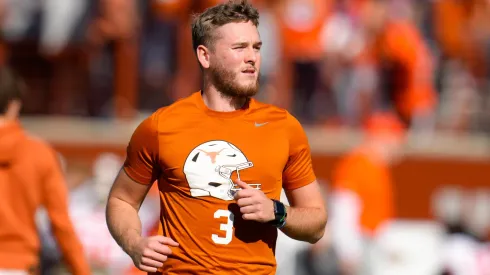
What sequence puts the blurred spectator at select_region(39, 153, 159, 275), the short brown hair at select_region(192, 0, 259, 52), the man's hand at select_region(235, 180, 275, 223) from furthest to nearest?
the blurred spectator at select_region(39, 153, 159, 275), the short brown hair at select_region(192, 0, 259, 52), the man's hand at select_region(235, 180, 275, 223)

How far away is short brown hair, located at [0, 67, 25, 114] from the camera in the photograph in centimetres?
596

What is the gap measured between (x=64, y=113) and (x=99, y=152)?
26.6 inches

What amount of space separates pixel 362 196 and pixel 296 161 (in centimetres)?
620

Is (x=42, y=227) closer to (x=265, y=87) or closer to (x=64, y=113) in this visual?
(x=64, y=113)

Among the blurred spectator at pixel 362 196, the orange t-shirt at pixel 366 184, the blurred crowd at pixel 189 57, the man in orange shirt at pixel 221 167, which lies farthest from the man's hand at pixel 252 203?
the orange t-shirt at pixel 366 184

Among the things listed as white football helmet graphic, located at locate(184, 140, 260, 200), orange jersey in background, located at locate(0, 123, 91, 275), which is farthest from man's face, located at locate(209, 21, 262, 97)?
orange jersey in background, located at locate(0, 123, 91, 275)

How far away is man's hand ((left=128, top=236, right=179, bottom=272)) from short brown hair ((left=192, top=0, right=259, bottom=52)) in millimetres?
914

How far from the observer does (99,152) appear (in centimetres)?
1037

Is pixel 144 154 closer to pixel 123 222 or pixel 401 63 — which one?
pixel 123 222

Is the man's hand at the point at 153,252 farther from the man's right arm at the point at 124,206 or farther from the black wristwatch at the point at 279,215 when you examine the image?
the black wristwatch at the point at 279,215

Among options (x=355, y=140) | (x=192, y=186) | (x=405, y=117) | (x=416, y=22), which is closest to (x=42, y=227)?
(x=355, y=140)

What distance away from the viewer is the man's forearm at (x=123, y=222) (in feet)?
14.4

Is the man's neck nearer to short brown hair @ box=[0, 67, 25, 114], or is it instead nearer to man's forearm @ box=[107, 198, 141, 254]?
man's forearm @ box=[107, 198, 141, 254]

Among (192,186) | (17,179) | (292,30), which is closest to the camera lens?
(192,186)
